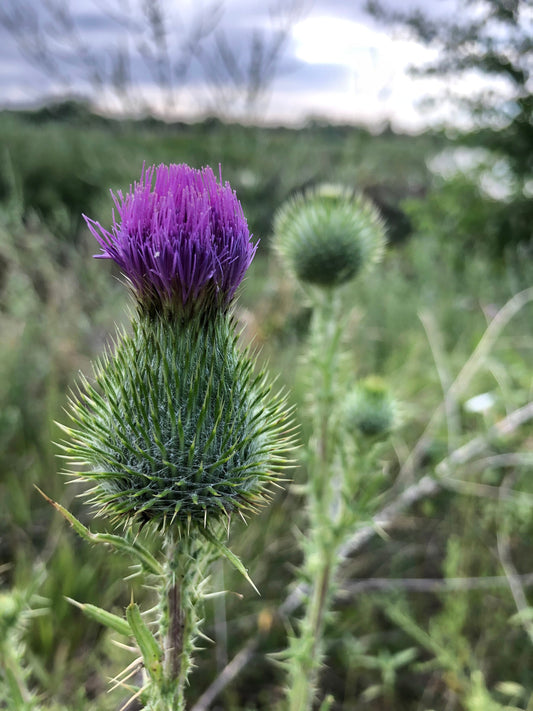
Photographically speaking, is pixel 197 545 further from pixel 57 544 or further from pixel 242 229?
pixel 57 544

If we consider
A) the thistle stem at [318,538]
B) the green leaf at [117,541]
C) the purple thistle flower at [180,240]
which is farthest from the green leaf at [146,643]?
the thistle stem at [318,538]

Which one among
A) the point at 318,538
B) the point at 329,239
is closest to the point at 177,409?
the point at 318,538

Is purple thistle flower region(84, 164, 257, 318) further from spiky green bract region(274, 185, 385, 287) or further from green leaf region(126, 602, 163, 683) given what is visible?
spiky green bract region(274, 185, 385, 287)

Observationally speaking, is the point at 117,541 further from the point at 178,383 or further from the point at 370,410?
the point at 370,410

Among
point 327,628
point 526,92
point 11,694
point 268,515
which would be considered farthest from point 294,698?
point 526,92

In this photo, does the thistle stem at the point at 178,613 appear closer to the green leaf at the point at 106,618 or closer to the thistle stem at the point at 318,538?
the green leaf at the point at 106,618

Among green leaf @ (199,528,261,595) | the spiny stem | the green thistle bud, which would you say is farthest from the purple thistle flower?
the green thistle bud
